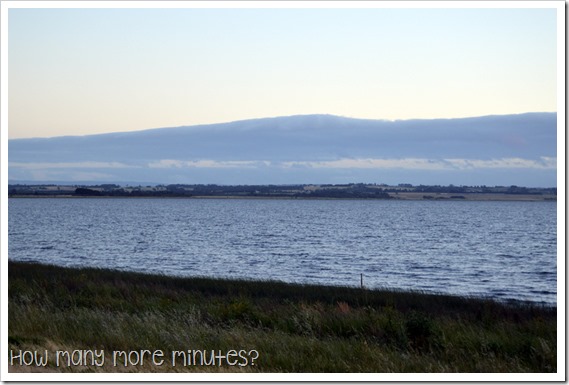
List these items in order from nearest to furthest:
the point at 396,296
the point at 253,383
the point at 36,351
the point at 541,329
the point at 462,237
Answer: the point at 253,383
the point at 36,351
the point at 541,329
the point at 396,296
the point at 462,237

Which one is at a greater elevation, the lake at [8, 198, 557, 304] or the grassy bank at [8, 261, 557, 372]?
the grassy bank at [8, 261, 557, 372]

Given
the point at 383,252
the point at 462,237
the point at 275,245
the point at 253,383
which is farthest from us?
the point at 462,237

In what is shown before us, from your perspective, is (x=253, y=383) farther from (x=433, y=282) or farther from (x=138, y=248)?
(x=138, y=248)

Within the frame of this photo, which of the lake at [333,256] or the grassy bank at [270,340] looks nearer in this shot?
the grassy bank at [270,340]

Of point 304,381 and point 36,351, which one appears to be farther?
point 36,351

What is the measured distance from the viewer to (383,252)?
53.0 metres

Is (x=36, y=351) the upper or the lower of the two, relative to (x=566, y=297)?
lower

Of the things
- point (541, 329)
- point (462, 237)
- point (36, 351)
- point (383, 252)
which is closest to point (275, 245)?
point (383, 252)

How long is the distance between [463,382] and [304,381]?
2403mm

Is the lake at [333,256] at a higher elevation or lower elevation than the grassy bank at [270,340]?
lower

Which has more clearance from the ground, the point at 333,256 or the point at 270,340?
the point at 270,340

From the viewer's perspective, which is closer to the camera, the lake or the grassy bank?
the grassy bank

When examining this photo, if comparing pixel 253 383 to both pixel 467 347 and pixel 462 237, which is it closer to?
pixel 467 347

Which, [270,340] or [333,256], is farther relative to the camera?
[333,256]
